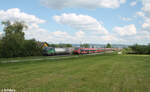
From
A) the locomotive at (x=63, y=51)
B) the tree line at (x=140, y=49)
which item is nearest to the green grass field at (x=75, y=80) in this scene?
the locomotive at (x=63, y=51)

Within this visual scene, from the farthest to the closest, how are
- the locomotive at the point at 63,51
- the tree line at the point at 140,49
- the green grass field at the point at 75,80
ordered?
the tree line at the point at 140,49 → the locomotive at the point at 63,51 → the green grass field at the point at 75,80

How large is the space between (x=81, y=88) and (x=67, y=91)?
888 millimetres

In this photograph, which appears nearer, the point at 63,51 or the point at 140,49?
the point at 63,51

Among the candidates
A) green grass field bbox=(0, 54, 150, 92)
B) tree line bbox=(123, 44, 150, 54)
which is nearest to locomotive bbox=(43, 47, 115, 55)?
tree line bbox=(123, 44, 150, 54)

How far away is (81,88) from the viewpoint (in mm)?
7359

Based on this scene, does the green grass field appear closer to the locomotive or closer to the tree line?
the locomotive

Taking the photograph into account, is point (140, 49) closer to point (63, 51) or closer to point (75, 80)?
point (63, 51)

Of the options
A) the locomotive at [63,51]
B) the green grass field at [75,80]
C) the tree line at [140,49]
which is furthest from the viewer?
the tree line at [140,49]

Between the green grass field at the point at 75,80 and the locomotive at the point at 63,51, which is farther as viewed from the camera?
the locomotive at the point at 63,51

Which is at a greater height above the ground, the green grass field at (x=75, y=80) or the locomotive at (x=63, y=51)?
the locomotive at (x=63, y=51)

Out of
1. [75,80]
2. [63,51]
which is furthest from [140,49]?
[75,80]

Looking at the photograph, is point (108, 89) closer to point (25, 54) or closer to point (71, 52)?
point (25, 54)

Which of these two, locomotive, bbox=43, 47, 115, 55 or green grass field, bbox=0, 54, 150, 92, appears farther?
locomotive, bbox=43, 47, 115, 55

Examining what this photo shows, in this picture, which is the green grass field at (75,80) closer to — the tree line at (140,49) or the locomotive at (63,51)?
the locomotive at (63,51)
